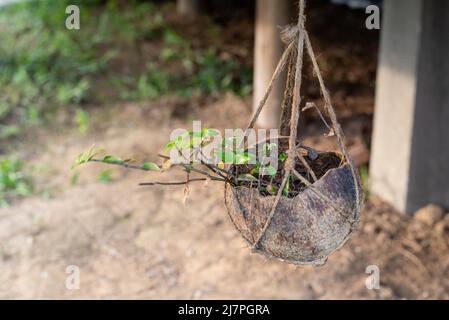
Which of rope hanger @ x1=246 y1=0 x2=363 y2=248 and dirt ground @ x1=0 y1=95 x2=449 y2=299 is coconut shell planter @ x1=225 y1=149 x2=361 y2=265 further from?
dirt ground @ x1=0 y1=95 x2=449 y2=299

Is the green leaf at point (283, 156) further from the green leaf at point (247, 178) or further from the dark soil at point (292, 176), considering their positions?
the green leaf at point (247, 178)

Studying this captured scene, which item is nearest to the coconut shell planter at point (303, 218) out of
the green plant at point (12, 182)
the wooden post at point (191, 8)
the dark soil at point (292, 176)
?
the dark soil at point (292, 176)

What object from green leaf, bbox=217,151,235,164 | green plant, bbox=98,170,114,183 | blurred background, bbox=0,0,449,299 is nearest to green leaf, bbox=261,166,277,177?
green leaf, bbox=217,151,235,164

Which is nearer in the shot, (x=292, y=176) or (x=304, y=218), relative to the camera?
(x=304, y=218)

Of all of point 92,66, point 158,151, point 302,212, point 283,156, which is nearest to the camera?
point 302,212

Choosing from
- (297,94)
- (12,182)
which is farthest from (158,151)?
(297,94)

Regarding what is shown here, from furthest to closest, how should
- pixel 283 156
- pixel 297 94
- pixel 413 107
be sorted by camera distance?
1. pixel 413 107
2. pixel 283 156
3. pixel 297 94

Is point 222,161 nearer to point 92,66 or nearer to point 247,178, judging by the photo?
point 247,178
